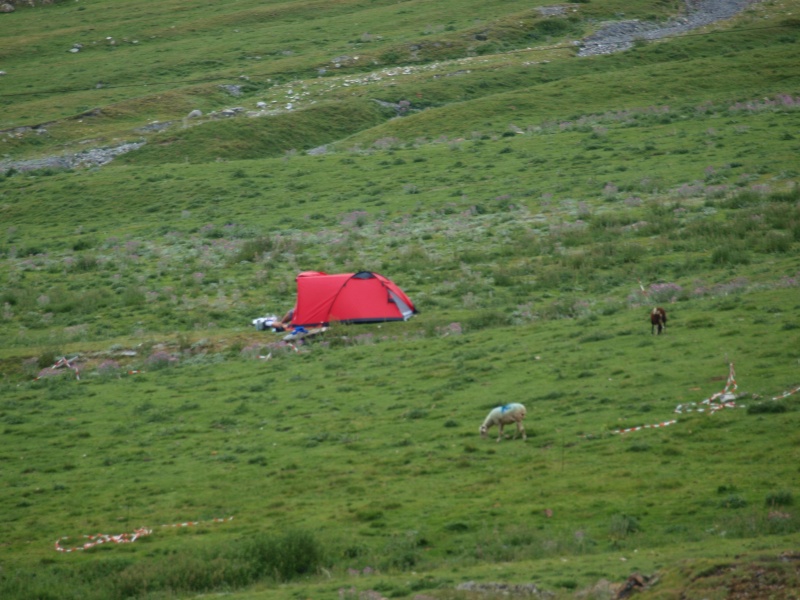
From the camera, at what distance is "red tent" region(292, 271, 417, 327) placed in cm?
3841

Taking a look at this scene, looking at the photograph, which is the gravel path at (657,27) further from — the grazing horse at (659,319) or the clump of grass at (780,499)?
the clump of grass at (780,499)

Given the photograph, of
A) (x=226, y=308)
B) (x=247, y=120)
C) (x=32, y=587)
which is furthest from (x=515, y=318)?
(x=247, y=120)

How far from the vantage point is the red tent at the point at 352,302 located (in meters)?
38.4

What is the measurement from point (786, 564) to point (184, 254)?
44.5 m

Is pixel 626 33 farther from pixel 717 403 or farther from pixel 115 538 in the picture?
pixel 115 538

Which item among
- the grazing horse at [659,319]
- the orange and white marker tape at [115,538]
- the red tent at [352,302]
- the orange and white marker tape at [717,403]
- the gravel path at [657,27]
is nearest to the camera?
the orange and white marker tape at [115,538]

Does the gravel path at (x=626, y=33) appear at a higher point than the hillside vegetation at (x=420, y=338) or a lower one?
higher

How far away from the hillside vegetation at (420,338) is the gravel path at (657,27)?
4874 mm

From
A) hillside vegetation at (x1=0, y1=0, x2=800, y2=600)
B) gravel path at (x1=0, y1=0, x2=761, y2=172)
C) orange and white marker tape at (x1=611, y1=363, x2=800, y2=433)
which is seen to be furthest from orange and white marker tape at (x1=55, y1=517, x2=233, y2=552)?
gravel path at (x1=0, y1=0, x2=761, y2=172)

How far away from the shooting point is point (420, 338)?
3609 cm

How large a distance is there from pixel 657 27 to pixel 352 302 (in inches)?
3230

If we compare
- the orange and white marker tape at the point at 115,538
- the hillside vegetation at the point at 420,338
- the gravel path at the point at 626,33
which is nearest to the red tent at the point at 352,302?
the hillside vegetation at the point at 420,338

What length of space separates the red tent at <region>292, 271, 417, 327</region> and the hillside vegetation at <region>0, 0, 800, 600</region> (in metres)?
0.61

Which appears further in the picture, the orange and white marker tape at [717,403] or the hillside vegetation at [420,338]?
the orange and white marker tape at [717,403]
